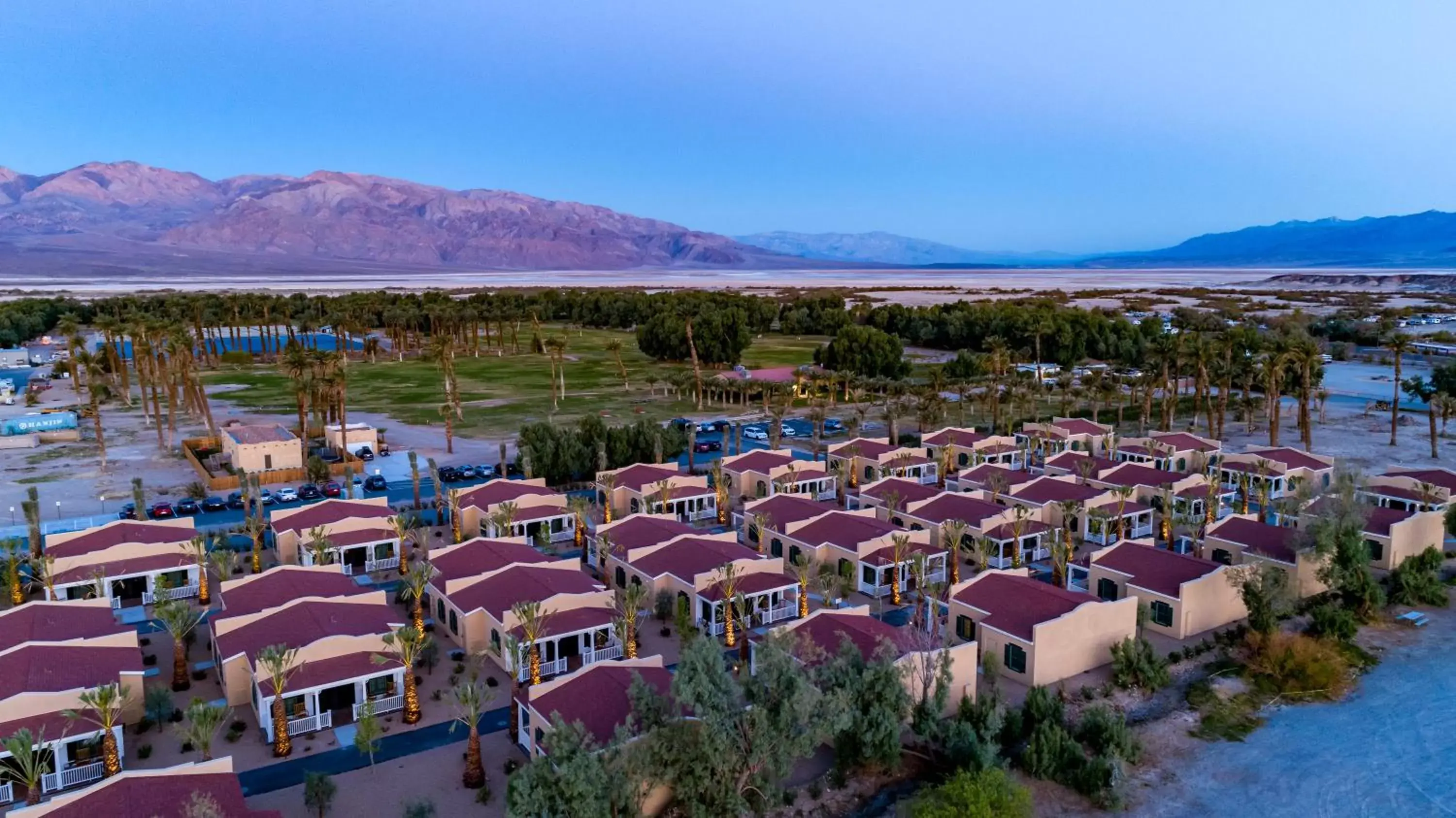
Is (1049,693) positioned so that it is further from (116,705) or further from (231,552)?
(231,552)

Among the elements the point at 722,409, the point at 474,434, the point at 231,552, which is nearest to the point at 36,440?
the point at 474,434

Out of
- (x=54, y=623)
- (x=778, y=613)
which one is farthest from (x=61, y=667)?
(x=778, y=613)

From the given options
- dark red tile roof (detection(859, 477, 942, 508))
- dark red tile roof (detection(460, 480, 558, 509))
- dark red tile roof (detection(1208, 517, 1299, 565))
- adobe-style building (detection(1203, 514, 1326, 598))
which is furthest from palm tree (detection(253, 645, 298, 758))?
dark red tile roof (detection(1208, 517, 1299, 565))

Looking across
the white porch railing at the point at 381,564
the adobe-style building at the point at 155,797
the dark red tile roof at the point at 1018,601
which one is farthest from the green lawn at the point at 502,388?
the adobe-style building at the point at 155,797

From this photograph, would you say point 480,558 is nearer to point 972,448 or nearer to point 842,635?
point 842,635

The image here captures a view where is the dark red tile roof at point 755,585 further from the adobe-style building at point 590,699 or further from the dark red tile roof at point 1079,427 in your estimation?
the dark red tile roof at point 1079,427
